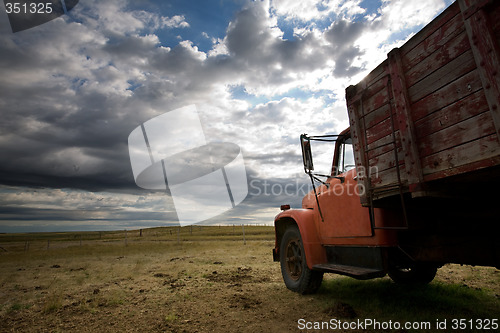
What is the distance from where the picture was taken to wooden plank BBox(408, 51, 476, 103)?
1976 millimetres

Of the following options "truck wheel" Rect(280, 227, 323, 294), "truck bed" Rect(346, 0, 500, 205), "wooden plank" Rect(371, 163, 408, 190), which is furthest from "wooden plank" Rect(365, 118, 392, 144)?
"truck wheel" Rect(280, 227, 323, 294)

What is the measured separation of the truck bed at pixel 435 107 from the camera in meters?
1.83

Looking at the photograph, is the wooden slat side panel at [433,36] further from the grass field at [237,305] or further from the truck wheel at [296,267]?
the truck wheel at [296,267]

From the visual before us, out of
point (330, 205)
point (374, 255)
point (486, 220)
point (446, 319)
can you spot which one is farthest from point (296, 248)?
point (486, 220)

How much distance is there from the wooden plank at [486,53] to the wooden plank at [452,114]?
0.31ft

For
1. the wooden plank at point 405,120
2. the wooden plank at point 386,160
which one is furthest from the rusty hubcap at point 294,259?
the wooden plank at point 405,120

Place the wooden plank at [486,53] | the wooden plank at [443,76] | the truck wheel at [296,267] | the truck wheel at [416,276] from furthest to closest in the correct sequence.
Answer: the truck wheel at [416,276] < the truck wheel at [296,267] < the wooden plank at [443,76] < the wooden plank at [486,53]

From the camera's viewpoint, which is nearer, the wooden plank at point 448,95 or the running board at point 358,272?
the wooden plank at point 448,95

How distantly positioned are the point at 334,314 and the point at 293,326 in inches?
24.3

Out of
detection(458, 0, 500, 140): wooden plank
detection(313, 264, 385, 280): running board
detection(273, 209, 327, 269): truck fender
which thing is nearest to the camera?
detection(458, 0, 500, 140): wooden plank

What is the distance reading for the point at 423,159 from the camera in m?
2.34

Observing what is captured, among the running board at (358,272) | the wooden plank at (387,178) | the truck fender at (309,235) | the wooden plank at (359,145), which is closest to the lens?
the wooden plank at (387,178)

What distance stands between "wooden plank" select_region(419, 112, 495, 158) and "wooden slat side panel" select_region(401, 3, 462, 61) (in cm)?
72

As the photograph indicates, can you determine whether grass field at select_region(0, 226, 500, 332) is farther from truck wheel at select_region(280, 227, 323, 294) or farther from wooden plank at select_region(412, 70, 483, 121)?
wooden plank at select_region(412, 70, 483, 121)
